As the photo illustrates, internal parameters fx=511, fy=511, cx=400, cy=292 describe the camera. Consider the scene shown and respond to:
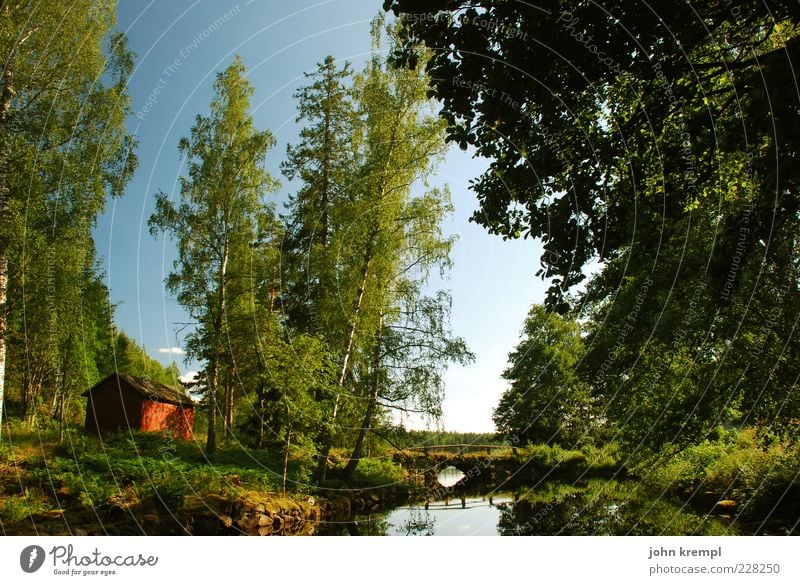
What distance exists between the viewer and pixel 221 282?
53.8 feet

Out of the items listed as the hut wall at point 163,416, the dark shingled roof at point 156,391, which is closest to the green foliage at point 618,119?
the dark shingled roof at point 156,391

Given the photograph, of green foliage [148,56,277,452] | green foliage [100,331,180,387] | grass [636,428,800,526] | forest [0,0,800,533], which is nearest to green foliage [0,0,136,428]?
forest [0,0,800,533]

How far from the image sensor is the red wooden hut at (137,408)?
80.6ft

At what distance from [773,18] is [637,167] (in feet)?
6.85

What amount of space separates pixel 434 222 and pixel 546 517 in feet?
31.8

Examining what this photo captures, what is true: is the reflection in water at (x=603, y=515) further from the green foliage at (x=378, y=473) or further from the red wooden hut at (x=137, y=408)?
the red wooden hut at (x=137, y=408)

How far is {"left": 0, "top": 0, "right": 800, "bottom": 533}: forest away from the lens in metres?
5.96

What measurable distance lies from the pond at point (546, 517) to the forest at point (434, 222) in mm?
1397

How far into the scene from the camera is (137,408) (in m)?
25.7

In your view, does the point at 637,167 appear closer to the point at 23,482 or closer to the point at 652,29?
the point at 652,29

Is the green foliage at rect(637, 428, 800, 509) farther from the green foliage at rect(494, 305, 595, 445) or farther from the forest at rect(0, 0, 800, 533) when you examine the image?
the green foliage at rect(494, 305, 595, 445)

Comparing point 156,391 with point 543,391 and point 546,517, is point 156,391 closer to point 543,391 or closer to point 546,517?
point 546,517

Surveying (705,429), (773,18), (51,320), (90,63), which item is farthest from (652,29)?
(51,320)

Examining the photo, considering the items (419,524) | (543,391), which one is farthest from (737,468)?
(543,391)
